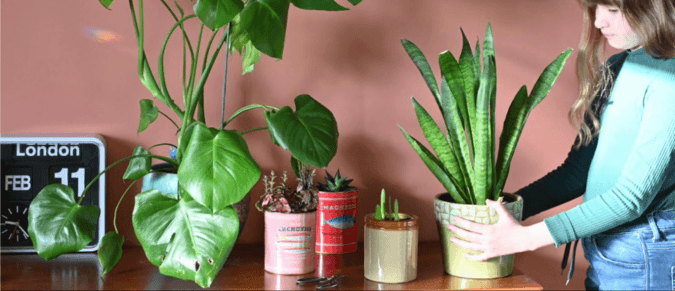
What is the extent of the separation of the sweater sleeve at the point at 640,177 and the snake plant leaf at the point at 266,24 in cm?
63

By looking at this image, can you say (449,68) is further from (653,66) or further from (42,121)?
(42,121)

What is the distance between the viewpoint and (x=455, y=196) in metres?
1.17

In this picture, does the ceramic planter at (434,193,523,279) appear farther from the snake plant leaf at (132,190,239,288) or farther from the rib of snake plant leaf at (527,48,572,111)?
the snake plant leaf at (132,190,239,288)

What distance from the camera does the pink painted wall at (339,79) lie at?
1.30 meters

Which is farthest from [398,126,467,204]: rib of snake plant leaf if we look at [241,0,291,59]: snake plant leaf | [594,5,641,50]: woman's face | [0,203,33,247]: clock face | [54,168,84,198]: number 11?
[0,203,33,247]: clock face

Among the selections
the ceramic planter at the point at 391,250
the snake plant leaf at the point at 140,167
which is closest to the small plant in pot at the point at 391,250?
the ceramic planter at the point at 391,250

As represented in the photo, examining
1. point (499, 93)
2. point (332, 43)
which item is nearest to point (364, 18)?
point (332, 43)

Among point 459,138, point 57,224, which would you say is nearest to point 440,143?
point 459,138

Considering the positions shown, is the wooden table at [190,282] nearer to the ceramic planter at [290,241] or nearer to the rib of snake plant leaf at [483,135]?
the ceramic planter at [290,241]

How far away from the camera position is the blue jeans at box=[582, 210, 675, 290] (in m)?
1.16

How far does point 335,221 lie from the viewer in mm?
1295

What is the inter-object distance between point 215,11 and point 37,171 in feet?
2.09

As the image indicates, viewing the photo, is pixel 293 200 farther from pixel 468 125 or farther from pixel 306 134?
pixel 468 125

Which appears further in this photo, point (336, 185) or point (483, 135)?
point (336, 185)
